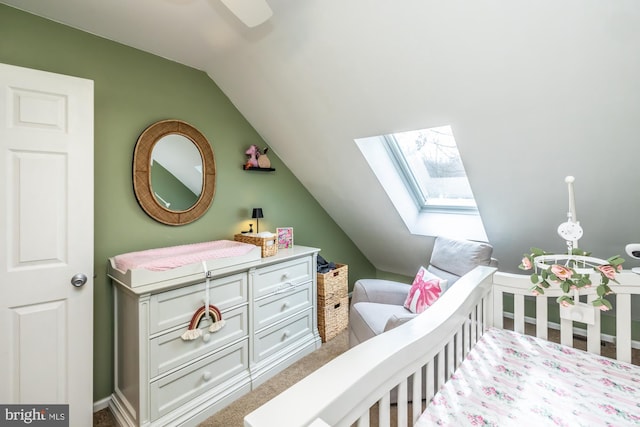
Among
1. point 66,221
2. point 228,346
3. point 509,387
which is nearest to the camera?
point 509,387

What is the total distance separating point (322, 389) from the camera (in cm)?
62

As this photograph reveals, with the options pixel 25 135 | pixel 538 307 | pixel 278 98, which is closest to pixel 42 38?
pixel 25 135

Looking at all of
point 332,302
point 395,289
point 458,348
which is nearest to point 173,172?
point 332,302

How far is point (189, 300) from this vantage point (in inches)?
67.7

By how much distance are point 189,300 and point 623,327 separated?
85.7 inches

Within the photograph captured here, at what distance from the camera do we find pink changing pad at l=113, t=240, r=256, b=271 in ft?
5.30

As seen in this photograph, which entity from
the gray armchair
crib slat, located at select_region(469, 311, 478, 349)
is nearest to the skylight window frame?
the gray armchair

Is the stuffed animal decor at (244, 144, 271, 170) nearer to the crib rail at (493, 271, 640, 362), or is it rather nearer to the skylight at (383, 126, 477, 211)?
the skylight at (383, 126, 477, 211)

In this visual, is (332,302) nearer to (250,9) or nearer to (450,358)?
(450,358)

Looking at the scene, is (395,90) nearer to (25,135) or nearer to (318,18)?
(318,18)

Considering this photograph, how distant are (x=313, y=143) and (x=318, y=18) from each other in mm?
1057

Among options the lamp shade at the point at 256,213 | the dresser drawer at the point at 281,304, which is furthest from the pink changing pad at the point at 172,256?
the dresser drawer at the point at 281,304

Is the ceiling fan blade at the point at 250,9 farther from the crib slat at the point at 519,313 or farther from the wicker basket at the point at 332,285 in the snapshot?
the wicker basket at the point at 332,285

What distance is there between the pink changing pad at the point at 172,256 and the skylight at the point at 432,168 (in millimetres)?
1567
